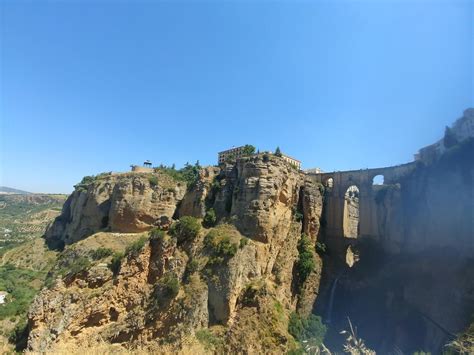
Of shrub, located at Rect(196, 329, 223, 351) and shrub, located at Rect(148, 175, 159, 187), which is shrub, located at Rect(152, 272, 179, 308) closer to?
shrub, located at Rect(196, 329, 223, 351)

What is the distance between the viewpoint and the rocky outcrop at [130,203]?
3688 centimetres

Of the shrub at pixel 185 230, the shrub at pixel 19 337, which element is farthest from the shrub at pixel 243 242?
the shrub at pixel 19 337

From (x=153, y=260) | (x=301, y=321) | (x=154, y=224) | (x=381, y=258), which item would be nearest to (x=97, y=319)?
(x=153, y=260)

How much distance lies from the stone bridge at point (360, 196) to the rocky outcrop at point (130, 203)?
17.6 meters

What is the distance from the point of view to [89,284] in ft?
89.9

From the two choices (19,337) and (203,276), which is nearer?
(19,337)

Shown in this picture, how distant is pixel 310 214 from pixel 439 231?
38.0 feet

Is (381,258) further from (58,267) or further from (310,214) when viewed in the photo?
(58,267)

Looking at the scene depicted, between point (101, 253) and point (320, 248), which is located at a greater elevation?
point (320, 248)

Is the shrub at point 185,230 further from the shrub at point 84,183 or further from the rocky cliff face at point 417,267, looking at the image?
the shrub at point 84,183

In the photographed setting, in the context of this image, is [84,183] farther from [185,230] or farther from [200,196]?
[185,230]

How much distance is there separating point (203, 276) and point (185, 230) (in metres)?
5.36

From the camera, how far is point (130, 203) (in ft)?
121

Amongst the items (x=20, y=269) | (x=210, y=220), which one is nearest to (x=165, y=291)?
(x=210, y=220)
